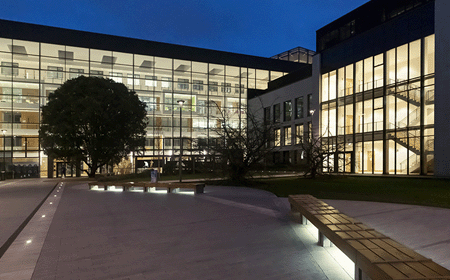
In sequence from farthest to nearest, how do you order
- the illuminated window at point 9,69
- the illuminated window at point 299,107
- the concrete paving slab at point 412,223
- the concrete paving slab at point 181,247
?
1. the illuminated window at point 299,107
2. the illuminated window at point 9,69
3. the concrete paving slab at point 412,223
4. the concrete paving slab at point 181,247

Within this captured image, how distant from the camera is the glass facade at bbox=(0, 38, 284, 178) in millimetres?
38500

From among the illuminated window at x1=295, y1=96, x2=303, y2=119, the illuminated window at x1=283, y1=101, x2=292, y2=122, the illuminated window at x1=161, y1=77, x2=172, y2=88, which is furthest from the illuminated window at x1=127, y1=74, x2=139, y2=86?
the illuminated window at x1=295, y1=96, x2=303, y2=119

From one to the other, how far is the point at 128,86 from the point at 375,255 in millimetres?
43185

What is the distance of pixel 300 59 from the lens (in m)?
62.1

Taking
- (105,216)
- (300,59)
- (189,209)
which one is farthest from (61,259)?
(300,59)

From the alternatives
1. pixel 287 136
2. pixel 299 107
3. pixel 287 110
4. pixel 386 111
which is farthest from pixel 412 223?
pixel 287 110

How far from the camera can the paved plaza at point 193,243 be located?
475 centimetres

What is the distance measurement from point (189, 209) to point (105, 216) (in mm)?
Result: 2425

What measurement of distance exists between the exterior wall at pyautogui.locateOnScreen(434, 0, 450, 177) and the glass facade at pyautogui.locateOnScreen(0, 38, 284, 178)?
1588cm

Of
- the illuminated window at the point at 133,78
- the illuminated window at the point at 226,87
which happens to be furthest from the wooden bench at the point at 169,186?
the illuminated window at the point at 226,87

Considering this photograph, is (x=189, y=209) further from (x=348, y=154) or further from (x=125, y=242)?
(x=348, y=154)

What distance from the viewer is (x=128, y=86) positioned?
144ft

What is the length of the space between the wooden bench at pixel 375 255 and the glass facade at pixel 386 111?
18.8m

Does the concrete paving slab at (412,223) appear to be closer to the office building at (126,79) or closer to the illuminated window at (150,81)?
the office building at (126,79)
